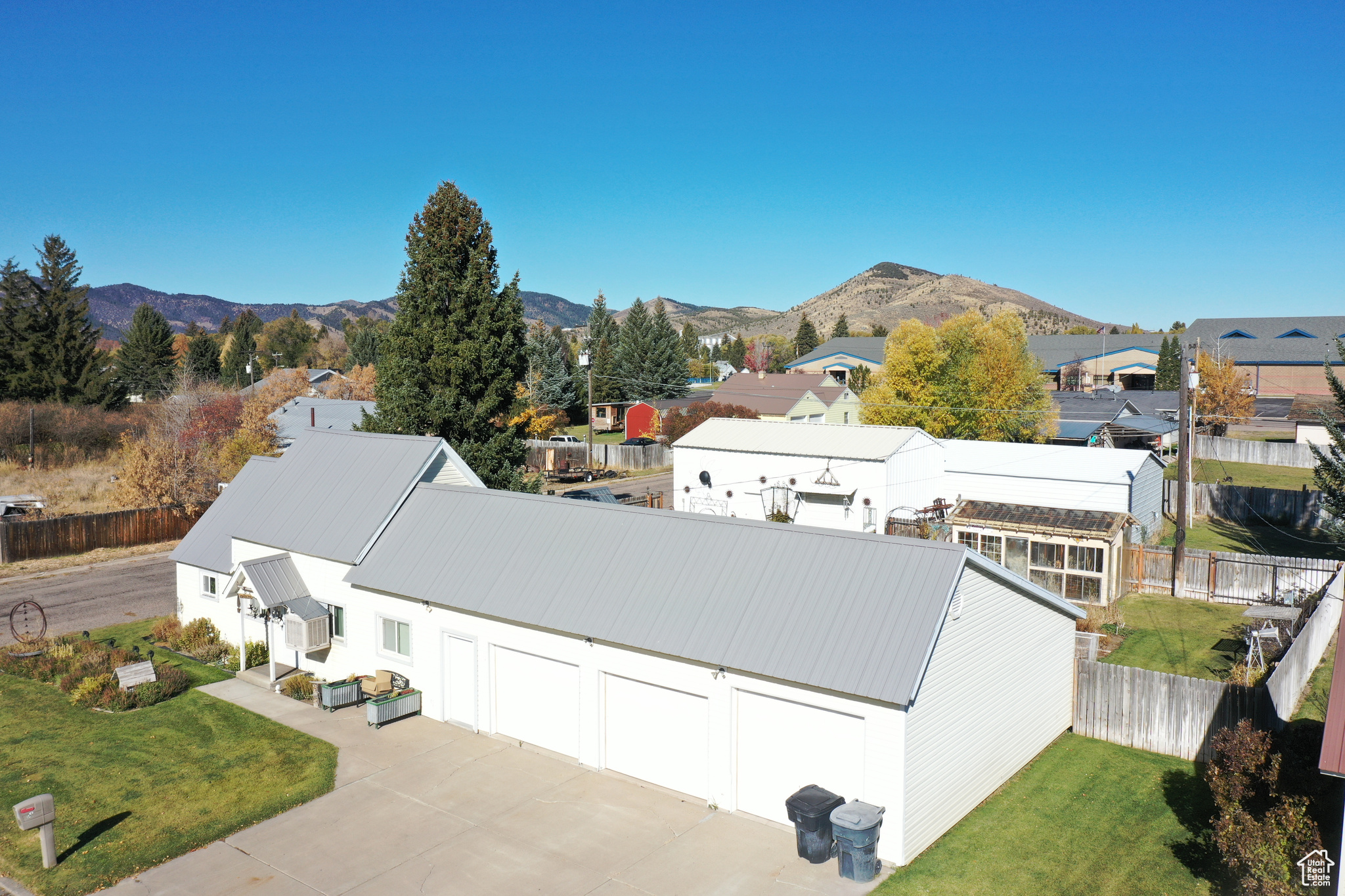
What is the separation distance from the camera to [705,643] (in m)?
15.2

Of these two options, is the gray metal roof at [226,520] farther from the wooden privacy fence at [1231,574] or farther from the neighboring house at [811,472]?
the wooden privacy fence at [1231,574]

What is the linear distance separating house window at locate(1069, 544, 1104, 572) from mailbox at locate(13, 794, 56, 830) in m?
27.3

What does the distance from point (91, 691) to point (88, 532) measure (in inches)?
796

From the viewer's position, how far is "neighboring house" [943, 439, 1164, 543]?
105 ft

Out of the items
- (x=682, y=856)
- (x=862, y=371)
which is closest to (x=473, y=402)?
(x=682, y=856)

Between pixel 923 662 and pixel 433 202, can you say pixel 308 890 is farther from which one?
pixel 433 202

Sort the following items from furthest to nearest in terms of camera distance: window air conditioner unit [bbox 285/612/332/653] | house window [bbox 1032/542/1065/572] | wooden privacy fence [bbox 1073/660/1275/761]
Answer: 1. house window [bbox 1032/542/1065/572]
2. window air conditioner unit [bbox 285/612/332/653]
3. wooden privacy fence [bbox 1073/660/1275/761]

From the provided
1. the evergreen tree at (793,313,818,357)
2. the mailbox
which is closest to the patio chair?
the mailbox

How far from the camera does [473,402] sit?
1298 inches

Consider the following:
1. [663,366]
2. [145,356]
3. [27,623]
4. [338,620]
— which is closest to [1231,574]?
[338,620]

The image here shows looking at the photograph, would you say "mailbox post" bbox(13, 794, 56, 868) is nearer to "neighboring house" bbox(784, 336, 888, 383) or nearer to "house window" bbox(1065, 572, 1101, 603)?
"house window" bbox(1065, 572, 1101, 603)

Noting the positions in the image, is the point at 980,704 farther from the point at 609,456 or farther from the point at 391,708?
the point at 609,456

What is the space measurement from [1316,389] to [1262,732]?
296 feet

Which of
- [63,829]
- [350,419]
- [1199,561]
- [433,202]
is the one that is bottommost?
[63,829]
